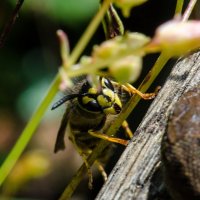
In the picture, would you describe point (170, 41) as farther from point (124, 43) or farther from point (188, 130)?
point (188, 130)

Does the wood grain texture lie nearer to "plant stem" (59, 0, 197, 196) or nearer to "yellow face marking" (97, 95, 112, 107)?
"plant stem" (59, 0, 197, 196)

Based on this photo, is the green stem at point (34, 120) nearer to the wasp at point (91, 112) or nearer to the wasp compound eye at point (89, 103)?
the wasp at point (91, 112)

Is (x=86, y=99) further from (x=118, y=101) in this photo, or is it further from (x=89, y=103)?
(x=118, y=101)

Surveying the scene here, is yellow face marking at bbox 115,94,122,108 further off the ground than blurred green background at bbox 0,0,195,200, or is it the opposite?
yellow face marking at bbox 115,94,122,108

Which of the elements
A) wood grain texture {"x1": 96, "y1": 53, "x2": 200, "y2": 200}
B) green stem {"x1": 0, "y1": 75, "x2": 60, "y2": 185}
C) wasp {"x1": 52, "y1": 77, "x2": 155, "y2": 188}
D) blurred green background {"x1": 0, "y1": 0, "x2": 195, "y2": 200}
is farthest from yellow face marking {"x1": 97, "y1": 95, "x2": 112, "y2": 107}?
blurred green background {"x1": 0, "y1": 0, "x2": 195, "y2": 200}

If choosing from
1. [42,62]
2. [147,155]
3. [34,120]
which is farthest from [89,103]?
[42,62]

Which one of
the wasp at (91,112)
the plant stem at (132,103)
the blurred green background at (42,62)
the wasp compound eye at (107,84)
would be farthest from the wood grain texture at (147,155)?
the blurred green background at (42,62)
